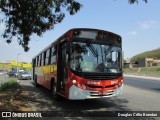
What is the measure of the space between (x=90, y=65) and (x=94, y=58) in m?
0.38

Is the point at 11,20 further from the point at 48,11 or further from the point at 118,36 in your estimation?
the point at 118,36

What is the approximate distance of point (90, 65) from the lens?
40.4 ft

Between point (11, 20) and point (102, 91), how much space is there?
17.8ft

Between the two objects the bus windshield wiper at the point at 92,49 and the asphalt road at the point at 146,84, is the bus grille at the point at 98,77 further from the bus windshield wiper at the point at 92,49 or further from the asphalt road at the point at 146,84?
the asphalt road at the point at 146,84

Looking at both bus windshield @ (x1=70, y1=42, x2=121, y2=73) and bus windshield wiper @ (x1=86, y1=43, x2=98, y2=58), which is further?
bus windshield wiper @ (x1=86, y1=43, x2=98, y2=58)

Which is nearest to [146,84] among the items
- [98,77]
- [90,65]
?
[98,77]

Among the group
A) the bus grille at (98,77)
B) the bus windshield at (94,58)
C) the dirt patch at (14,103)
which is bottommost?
the dirt patch at (14,103)

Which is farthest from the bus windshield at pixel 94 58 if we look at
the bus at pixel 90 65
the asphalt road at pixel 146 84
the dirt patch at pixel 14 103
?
the asphalt road at pixel 146 84

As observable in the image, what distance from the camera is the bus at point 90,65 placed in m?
12.0

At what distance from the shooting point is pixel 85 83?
1198cm

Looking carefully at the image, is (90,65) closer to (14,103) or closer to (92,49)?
(92,49)

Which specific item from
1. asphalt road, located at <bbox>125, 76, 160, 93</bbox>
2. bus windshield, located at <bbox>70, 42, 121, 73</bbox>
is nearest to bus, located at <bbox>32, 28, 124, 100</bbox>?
bus windshield, located at <bbox>70, 42, 121, 73</bbox>

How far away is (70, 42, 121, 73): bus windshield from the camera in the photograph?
480 inches

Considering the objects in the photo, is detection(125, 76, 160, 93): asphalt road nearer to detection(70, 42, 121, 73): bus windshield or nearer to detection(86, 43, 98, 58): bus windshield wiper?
detection(70, 42, 121, 73): bus windshield
